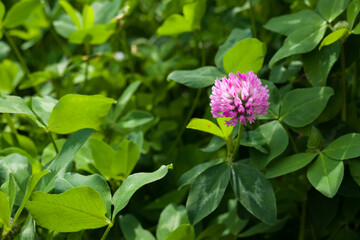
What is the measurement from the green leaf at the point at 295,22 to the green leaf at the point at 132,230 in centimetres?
48

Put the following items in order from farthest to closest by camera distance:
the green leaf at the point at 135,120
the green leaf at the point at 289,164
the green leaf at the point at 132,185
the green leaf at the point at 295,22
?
the green leaf at the point at 135,120 < the green leaf at the point at 295,22 < the green leaf at the point at 289,164 < the green leaf at the point at 132,185

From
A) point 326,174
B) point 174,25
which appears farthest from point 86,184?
point 174,25

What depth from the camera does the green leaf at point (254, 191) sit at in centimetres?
73

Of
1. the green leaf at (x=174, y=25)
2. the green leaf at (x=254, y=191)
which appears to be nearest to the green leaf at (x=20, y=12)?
the green leaf at (x=174, y=25)

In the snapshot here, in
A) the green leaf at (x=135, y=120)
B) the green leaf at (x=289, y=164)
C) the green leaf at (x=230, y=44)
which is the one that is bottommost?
the green leaf at (x=135, y=120)

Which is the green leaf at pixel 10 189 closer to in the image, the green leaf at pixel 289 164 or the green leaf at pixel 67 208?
the green leaf at pixel 67 208

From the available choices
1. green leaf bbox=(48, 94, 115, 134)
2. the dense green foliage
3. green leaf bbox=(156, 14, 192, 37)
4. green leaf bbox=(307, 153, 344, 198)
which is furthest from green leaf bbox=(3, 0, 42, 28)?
green leaf bbox=(307, 153, 344, 198)

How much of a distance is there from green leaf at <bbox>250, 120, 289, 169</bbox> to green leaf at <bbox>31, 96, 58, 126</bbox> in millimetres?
383

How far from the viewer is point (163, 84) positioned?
1290 mm

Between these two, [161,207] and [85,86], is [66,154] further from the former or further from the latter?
[85,86]

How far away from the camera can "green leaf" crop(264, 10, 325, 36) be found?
887mm

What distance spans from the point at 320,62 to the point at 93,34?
582mm

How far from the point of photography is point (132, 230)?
853 mm

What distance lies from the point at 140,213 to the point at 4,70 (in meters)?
0.56
